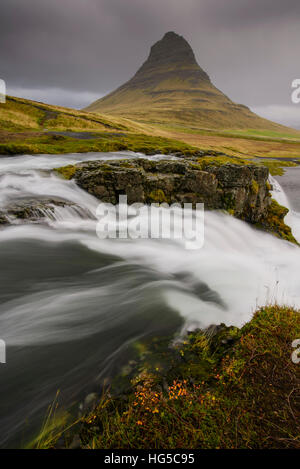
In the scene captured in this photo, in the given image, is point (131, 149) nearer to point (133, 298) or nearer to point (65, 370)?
point (133, 298)

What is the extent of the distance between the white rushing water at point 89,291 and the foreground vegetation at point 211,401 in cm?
73

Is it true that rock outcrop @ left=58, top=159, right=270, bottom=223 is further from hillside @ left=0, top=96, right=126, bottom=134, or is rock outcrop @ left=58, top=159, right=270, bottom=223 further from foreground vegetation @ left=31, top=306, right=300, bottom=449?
hillside @ left=0, top=96, right=126, bottom=134

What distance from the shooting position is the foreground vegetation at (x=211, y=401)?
97.7 inches

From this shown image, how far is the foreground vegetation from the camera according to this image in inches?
97.7

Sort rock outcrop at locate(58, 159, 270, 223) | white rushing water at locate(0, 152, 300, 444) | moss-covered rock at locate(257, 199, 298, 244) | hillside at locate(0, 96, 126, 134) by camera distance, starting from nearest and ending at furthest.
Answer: white rushing water at locate(0, 152, 300, 444)
rock outcrop at locate(58, 159, 270, 223)
moss-covered rock at locate(257, 199, 298, 244)
hillside at locate(0, 96, 126, 134)

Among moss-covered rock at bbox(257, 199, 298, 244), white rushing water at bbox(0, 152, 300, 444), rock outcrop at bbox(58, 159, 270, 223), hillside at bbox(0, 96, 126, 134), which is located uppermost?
hillside at bbox(0, 96, 126, 134)

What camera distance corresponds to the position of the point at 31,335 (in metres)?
4.70

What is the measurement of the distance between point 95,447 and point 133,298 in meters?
3.53

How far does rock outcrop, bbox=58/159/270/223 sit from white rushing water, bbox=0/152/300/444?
3.99 ft

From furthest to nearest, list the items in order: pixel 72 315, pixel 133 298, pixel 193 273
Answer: pixel 193 273 → pixel 133 298 → pixel 72 315

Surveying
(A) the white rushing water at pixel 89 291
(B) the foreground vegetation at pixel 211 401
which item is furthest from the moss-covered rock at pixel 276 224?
(B) the foreground vegetation at pixel 211 401

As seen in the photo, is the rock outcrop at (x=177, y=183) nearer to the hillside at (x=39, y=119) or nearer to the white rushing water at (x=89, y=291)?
the white rushing water at (x=89, y=291)

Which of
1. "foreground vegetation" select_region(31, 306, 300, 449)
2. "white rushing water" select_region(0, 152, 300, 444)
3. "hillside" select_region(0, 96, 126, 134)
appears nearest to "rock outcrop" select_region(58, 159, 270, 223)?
"white rushing water" select_region(0, 152, 300, 444)
